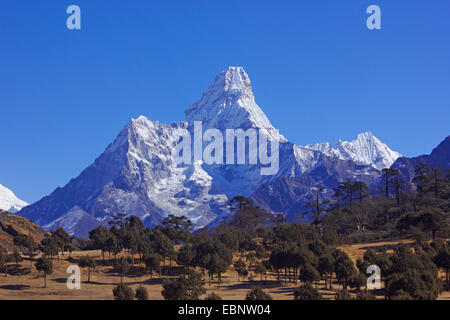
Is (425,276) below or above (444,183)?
below

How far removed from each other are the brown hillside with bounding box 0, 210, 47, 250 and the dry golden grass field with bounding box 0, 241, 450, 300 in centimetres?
4347

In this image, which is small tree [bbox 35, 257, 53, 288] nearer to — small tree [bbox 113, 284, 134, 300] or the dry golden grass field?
the dry golden grass field

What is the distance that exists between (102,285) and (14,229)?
79.0 metres

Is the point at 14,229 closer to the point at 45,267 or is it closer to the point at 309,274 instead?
the point at 45,267

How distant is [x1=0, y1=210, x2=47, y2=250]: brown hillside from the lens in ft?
489

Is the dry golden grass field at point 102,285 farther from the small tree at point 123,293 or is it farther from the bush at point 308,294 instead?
the bush at point 308,294

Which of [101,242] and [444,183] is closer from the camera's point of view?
[101,242]

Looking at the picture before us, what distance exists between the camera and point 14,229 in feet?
525

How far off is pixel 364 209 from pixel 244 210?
4351 cm
